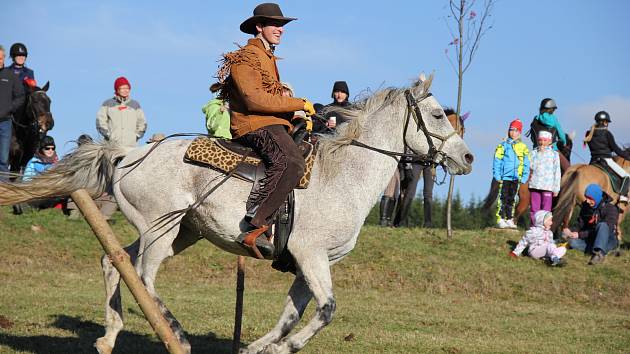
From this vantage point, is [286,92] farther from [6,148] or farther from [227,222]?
[6,148]

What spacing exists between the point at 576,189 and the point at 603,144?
1.75 meters

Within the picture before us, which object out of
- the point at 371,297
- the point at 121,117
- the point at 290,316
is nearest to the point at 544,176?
the point at 371,297

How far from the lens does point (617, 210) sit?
59.2 ft

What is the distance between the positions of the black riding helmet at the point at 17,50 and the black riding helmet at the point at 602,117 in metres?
12.5

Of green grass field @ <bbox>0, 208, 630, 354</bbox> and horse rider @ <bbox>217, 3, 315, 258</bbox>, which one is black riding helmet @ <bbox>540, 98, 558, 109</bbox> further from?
horse rider @ <bbox>217, 3, 315, 258</bbox>

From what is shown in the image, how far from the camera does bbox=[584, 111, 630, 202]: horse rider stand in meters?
20.3

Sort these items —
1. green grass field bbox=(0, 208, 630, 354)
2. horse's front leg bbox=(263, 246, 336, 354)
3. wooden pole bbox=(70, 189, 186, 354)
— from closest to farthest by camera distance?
wooden pole bbox=(70, 189, 186, 354) → horse's front leg bbox=(263, 246, 336, 354) → green grass field bbox=(0, 208, 630, 354)

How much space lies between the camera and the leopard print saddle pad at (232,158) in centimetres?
837

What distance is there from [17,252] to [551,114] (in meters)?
11.2

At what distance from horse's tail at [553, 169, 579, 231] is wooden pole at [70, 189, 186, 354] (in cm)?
1362

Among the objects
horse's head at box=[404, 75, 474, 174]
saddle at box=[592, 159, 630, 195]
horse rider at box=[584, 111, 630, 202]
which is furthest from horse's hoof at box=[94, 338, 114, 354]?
horse rider at box=[584, 111, 630, 202]

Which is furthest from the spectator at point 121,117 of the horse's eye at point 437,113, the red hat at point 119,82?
the horse's eye at point 437,113

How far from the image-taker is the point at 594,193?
1836 cm

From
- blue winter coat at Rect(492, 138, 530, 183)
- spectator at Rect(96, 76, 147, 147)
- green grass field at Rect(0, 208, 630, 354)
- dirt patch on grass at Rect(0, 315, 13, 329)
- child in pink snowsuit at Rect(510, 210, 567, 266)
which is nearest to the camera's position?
dirt patch on grass at Rect(0, 315, 13, 329)
